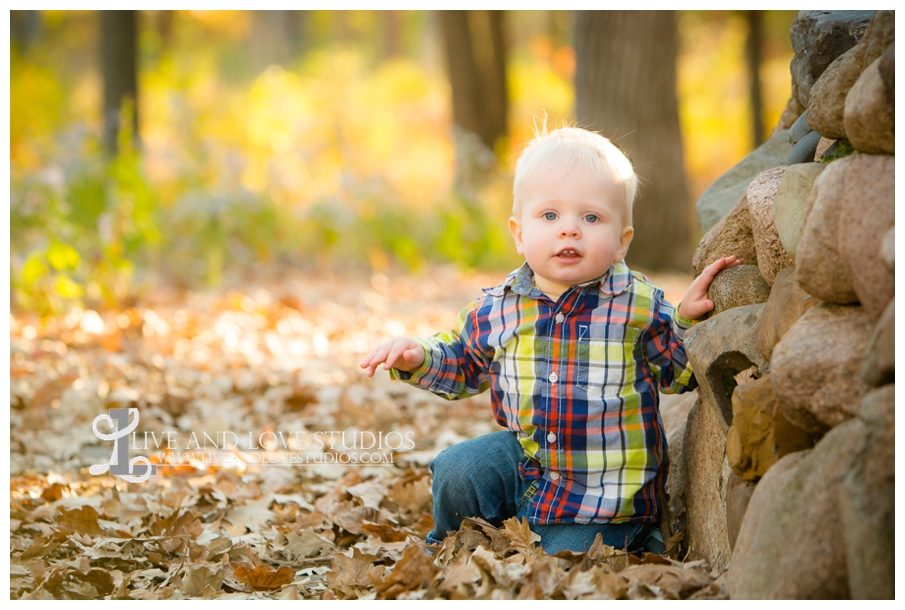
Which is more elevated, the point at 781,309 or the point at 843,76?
the point at 843,76

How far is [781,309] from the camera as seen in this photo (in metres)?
1.60

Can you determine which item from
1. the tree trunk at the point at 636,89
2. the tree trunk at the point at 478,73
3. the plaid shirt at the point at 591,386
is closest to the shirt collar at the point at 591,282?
the plaid shirt at the point at 591,386

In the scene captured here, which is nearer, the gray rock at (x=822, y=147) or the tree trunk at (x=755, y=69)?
the gray rock at (x=822, y=147)

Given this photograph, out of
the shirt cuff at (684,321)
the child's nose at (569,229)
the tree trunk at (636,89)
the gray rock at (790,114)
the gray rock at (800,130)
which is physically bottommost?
the shirt cuff at (684,321)

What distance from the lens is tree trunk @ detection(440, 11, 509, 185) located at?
1001cm

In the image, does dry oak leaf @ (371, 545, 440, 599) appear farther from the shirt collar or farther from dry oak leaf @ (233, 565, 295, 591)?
the shirt collar

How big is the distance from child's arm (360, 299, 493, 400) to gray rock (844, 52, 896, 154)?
3.40 ft

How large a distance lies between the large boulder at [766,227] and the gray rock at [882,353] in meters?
0.46

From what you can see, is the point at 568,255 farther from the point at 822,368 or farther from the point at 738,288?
the point at 822,368

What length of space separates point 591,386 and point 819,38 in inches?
37.3

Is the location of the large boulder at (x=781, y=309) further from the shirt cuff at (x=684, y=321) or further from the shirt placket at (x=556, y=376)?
the shirt placket at (x=556, y=376)

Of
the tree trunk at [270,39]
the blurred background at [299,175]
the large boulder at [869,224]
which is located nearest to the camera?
the large boulder at [869,224]

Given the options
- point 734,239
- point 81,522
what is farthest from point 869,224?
point 81,522

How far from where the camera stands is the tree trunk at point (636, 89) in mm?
5805
